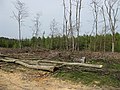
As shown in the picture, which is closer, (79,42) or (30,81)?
(30,81)

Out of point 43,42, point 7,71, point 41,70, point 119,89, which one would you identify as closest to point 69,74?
point 41,70

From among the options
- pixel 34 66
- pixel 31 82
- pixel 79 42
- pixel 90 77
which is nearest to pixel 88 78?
pixel 90 77

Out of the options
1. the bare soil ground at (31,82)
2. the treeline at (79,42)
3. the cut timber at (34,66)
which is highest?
the treeline at (79,42)

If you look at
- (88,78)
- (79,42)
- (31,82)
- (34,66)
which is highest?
(79,42)

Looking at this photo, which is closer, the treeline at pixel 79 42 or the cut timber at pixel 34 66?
the cut timber at pixel 34 66

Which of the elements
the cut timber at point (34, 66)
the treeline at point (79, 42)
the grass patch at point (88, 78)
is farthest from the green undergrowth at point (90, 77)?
the treeline at point (79, 42)

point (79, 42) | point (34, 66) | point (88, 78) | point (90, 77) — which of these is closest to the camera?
point (88, 78)

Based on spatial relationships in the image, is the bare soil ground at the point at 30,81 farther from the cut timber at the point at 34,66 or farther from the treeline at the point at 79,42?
the treeline at the point at 79,42

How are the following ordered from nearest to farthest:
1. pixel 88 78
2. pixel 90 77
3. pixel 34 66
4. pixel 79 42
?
pixel 88 78 → pixel 90 77 → pixel 34 66 → pixel 79 42

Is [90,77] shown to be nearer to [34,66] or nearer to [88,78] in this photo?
[88,78]

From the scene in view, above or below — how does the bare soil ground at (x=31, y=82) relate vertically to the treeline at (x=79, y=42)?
below

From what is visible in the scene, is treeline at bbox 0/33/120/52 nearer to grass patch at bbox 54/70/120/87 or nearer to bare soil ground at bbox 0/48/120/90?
bare soil ground at bbox 0/48/120/90

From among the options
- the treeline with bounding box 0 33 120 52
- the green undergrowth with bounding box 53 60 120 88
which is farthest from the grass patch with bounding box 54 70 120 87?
the treeline with bounding box 0 33 120 52

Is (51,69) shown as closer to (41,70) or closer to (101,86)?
(41,70)
